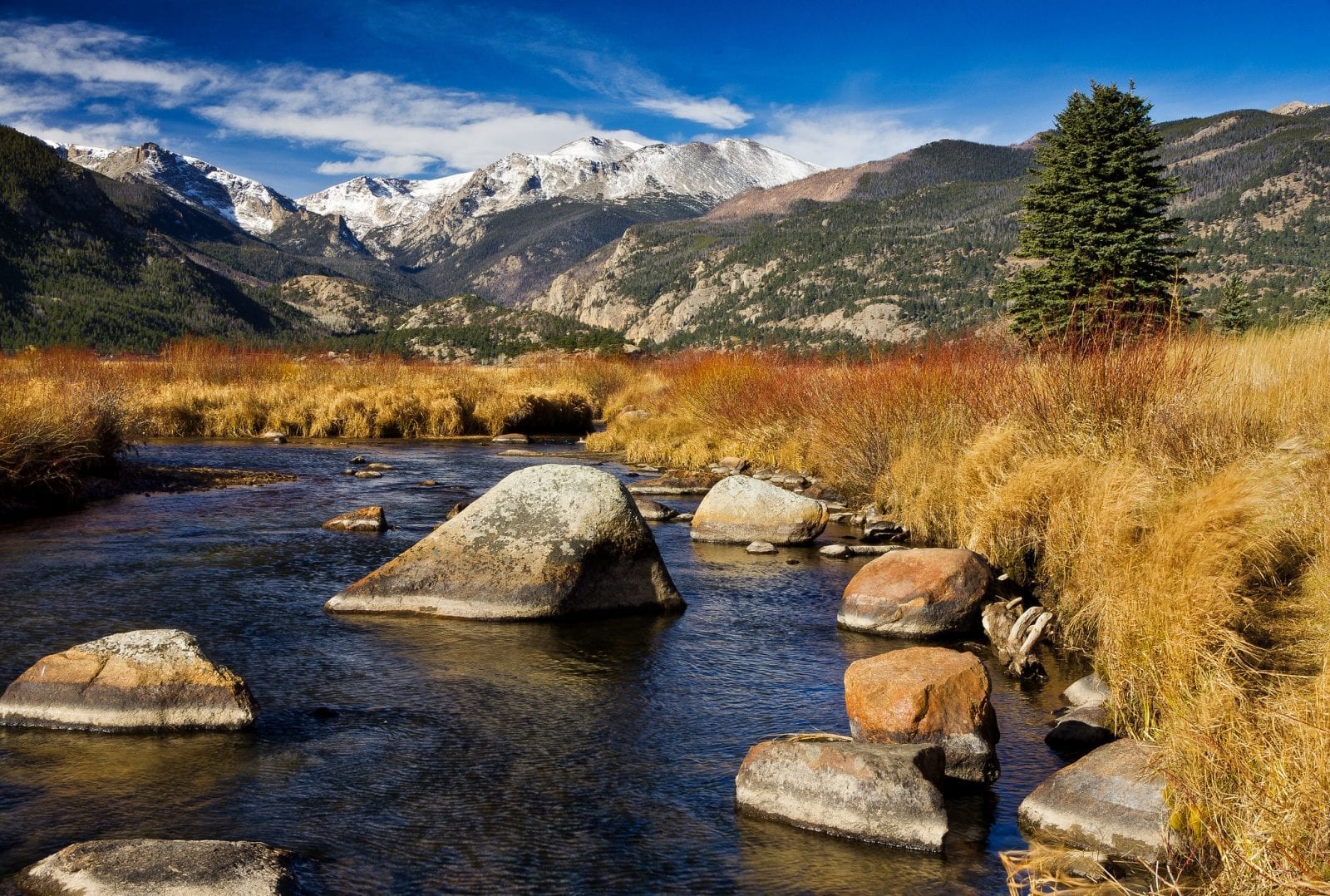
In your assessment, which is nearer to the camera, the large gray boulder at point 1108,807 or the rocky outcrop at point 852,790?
the large gray boulder at point 1108,807

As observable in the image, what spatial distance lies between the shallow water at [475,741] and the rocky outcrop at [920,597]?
9.5 inches

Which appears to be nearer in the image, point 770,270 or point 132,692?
point 132,692

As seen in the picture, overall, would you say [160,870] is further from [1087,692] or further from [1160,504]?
[1160,504]

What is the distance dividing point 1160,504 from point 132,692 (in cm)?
802

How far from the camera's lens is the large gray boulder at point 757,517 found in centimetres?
1297

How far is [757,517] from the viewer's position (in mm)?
13188

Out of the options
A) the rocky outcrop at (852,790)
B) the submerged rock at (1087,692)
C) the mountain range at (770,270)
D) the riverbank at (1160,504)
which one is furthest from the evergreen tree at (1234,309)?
the rocky outcrop at (852,790)

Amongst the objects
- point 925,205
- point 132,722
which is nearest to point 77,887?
point 132,722

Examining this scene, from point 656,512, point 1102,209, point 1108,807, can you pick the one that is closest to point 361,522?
point 656,512

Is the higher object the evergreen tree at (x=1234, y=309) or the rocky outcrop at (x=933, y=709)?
the evergreen tree at (x=1234, y=309)

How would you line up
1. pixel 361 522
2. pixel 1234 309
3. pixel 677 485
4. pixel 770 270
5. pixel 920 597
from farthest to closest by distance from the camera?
pixel 770 270 < pixel 1234 309 < pixel 677 485 < pixel 361 522 < pixel 920 597

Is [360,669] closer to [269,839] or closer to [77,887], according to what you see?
[269,839]

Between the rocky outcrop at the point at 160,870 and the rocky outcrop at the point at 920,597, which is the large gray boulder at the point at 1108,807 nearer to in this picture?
the rocky outcrop at the point at 920,597

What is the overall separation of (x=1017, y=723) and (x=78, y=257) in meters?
130
